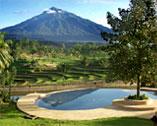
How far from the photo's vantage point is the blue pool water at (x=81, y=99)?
32.7 meters

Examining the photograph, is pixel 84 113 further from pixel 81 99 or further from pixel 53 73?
pixel 53 73

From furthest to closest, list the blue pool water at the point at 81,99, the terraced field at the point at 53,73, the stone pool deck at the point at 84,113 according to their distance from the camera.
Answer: the terraced field at the point at 53,73
the blue pool water at the point at 81,99
the stone pool deck at the point at 84,113

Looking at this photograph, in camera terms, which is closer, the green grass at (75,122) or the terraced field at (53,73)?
the green grass at (75,122)

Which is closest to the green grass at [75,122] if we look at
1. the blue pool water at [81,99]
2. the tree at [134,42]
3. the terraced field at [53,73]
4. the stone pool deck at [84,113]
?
the stone pool deck at [84,113]

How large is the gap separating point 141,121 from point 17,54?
73.5 meters

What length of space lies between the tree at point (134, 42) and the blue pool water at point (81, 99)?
164 inches

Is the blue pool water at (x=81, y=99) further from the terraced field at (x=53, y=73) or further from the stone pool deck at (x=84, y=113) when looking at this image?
the terraced field at (x=53, y=73)

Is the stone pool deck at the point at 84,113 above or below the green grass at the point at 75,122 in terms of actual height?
above

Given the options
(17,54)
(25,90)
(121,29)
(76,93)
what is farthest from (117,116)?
(17,54)

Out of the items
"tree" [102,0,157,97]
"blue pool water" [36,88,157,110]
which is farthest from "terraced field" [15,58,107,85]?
"tree" [102,0,157,97]

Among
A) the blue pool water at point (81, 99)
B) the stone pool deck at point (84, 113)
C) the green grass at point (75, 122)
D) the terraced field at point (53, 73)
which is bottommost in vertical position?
the green grass at point (75, 122)

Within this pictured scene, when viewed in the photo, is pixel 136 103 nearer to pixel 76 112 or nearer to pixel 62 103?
pixel 76 112

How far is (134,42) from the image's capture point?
30391 mm

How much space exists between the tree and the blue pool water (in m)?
4.18
